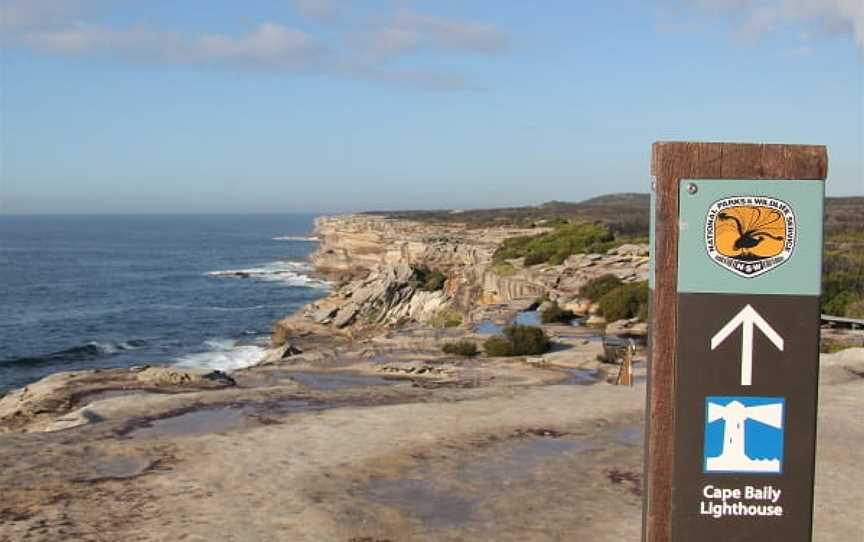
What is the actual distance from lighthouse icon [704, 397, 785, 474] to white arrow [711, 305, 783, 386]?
0.11 m

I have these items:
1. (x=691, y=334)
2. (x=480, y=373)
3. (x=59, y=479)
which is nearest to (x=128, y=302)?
(x=480, y=373)

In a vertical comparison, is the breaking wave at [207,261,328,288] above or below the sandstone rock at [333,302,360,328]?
below

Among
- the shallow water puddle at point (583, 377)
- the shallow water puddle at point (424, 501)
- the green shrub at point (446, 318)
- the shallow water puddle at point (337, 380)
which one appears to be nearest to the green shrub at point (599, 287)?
the green shrub at point (446, 318)

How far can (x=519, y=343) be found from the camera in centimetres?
2116

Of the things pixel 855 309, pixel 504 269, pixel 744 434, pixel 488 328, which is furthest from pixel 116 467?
pixel 504 269

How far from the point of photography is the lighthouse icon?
321 centimetres

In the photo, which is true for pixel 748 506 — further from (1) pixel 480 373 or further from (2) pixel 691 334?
(1) pixel 480 373

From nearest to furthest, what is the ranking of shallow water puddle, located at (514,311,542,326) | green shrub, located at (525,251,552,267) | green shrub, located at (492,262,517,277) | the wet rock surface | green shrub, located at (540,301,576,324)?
the wet rock surface
shallow water puddle, located at (514,311,542,326)
green shrub, located at (540,301,576,324)
green shrub, located at (492,262,517,277)
green shrub, located at (525,251,552,267)

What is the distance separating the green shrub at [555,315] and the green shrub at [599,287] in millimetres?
2044

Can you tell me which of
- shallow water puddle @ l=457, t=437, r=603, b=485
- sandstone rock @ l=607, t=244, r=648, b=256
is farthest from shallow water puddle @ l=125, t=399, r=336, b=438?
sandstone rock @ l=607, t=244, r=648, b=256

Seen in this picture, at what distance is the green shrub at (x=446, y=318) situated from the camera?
117 feet

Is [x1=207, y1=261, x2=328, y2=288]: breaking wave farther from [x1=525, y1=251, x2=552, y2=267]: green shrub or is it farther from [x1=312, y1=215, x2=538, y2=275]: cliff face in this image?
[x1=525, y1=251, x2=552, y2=267]: green shrub

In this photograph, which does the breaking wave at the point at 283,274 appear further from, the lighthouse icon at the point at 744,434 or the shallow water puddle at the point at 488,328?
the lighthouse icon at the point at 744,434

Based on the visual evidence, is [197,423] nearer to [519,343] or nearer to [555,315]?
[519,343]
